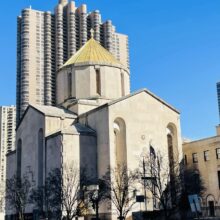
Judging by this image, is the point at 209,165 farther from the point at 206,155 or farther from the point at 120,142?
the point at 120,142

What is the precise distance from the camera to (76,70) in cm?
4938

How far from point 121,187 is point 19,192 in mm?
11724

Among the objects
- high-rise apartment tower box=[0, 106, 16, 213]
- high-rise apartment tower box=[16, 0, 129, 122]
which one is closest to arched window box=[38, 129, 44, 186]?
high-rise apartment tower box=[16, 0, 129, 122]

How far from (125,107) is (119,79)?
7.12 metres

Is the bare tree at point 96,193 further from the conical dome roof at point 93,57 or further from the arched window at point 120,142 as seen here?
the conical dome roof at point 93,57

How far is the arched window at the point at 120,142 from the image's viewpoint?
139 feet

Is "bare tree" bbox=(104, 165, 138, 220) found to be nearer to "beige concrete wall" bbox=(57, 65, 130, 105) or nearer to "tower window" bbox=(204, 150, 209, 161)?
"beige concrete wall" bbox=(57, 65, 130, 105)

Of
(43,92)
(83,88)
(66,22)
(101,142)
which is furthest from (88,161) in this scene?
(66,22)

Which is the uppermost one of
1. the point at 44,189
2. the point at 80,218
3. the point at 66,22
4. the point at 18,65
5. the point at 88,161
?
the point at 66,22

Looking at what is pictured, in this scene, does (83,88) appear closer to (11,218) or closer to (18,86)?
(11,218)

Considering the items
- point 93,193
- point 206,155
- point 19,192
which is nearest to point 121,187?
point 93,193

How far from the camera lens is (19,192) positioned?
4406cm

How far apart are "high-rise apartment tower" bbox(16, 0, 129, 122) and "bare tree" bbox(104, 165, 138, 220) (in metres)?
46.8

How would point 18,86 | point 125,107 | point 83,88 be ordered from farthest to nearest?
point 18,86 < point 83,88 < point 125,107
